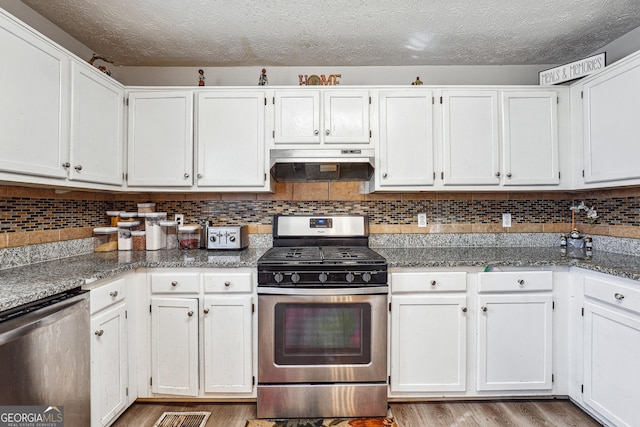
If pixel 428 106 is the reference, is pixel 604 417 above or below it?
below

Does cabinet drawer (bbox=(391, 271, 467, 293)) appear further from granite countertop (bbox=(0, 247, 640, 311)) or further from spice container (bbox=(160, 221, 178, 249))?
spice container (bbox=(160, 221, 178, 249))

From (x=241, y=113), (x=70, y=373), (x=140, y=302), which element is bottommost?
(x=70, y=373)

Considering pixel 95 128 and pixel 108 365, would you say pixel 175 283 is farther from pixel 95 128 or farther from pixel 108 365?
pixel 95 128

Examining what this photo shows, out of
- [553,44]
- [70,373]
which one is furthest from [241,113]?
[553,44]

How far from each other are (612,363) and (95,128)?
329cm

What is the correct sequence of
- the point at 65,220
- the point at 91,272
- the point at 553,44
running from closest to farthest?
1. the point at 91,272
2. the point at 65,220
3. the point at 553,44

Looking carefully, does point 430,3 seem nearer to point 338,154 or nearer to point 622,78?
point 338,154

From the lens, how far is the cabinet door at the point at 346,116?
233 centimetres

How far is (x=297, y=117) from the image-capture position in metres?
2.34

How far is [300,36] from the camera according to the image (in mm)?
2207

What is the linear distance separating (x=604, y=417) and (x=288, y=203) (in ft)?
7.83

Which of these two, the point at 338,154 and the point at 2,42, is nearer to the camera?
the point at 2,42

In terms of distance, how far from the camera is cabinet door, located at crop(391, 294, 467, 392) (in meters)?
2.00

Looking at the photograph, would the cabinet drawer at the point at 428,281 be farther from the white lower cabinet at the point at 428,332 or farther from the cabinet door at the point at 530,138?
the cabinet door at the point at 530,138
